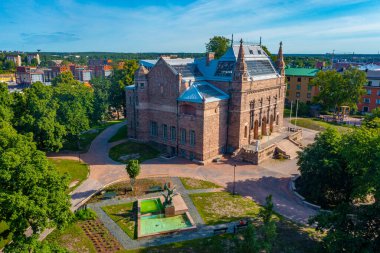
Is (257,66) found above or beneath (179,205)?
above

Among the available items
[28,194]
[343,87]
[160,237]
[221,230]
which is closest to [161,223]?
[160,237]

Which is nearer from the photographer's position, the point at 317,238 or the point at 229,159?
the point at 317,238

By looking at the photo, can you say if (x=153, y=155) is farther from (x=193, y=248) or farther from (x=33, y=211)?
(x=33, y=211)

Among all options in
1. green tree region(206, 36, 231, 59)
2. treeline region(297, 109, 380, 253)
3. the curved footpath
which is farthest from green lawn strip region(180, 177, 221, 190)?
green tree region(206, 36, 231, 59)

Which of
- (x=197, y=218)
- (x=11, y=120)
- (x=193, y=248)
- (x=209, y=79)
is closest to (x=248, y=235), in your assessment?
(x=193, y=248)

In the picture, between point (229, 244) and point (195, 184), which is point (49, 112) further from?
point (229, 244)

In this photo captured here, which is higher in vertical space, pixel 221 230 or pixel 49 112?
pixel 49 112

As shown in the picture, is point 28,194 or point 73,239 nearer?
point 28,194

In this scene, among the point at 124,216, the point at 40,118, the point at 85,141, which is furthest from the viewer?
the point at 85,141

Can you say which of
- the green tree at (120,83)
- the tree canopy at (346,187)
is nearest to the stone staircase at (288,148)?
the tree canopy at (346,187)
